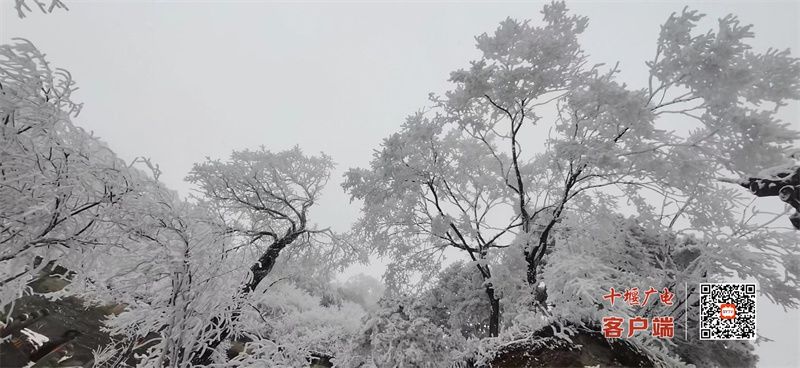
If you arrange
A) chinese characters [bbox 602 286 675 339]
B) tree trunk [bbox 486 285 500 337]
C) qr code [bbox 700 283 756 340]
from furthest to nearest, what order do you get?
tree trunk [bbox 486 285 500 337], qr code [bbox 700 283 756 340], chinese characters [bbox 602 286 675 339]

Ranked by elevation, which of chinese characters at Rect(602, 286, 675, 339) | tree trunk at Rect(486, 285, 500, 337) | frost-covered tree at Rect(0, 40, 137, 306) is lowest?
tree trunk at Rect(486, 285, 500, 337)

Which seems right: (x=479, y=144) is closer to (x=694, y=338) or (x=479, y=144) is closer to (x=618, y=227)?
(x=618, y=227)

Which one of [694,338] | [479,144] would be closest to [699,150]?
[694,338]

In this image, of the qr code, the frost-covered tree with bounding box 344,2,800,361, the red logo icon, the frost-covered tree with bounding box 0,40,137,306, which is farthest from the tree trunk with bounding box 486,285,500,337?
the frost-covered tree with bounding box 0,40,137,306

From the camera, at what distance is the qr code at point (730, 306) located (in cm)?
690

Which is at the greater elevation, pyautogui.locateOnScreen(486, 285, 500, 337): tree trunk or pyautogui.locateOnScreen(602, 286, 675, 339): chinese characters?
pyautogui.locateOnScreen(602, 286, 675, 339): chinese characters

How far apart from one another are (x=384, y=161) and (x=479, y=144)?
203 inches

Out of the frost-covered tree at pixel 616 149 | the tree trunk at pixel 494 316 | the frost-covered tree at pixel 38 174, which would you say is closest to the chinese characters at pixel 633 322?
the frost-covered tree at pixel 616 149

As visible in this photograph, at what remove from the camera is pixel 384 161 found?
392 inches

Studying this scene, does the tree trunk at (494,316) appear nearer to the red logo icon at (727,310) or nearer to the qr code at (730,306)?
the qr code at (730,306)

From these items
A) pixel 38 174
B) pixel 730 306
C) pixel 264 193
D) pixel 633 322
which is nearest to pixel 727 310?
pixel 730 306

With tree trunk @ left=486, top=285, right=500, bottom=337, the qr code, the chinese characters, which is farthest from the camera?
tree trunk @ left=486, top=285, right=500, bottom=337

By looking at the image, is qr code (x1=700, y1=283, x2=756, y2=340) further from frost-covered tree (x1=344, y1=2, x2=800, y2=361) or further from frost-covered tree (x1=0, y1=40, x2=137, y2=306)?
frost-covered tree (x1=0, y1=40, x2=137, y2=306)

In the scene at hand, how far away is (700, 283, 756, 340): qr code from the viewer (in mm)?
6902
